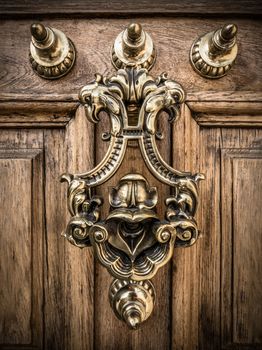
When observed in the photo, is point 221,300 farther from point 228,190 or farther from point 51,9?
point 51,9

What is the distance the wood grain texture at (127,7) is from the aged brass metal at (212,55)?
0.16 ft

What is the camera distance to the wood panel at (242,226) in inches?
21.8

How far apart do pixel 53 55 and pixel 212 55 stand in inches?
9.7

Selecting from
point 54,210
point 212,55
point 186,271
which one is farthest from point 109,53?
point 186,271

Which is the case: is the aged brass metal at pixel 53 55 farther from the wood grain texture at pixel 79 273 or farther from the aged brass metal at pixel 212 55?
the aged brass metal at pixel 212 55

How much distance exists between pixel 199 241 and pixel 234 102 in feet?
0.76

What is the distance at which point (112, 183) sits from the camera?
21.3 inches

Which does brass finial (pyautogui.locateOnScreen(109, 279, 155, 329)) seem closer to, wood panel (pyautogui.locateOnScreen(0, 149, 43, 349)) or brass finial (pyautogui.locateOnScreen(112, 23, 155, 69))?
wood panel (pyautogui.locateOnScreen(0, 149, 43, 349))

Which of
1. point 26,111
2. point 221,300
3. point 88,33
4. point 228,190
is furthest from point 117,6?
point 221,300

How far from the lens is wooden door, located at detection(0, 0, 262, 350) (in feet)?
1.78

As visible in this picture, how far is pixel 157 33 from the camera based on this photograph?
1.80 ft

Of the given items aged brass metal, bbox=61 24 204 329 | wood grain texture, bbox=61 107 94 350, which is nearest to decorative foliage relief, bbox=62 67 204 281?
aged brass metal, bbox=61 24 204 329

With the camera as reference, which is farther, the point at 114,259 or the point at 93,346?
the point at 93,346

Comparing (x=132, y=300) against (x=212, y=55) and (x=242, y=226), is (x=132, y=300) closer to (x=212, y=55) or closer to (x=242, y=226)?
(x=242, y=226)
